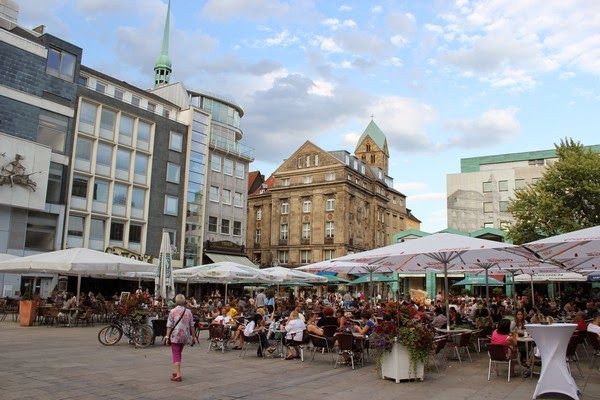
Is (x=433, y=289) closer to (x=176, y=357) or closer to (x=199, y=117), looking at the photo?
(x=199, y=117)

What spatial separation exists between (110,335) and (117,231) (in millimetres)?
23630

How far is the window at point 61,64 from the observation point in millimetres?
33469

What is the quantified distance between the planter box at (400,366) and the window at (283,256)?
5546 cm

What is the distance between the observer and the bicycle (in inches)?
567

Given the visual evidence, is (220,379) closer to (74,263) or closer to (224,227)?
(74,263)

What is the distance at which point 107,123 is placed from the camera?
36.7 metres

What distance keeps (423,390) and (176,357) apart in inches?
175

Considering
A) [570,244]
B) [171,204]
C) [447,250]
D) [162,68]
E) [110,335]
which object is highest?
[162,68]

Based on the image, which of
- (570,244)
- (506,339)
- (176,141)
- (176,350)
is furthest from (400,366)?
(176,141)

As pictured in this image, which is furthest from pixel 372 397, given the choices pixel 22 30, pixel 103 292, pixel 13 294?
pixel 22 30

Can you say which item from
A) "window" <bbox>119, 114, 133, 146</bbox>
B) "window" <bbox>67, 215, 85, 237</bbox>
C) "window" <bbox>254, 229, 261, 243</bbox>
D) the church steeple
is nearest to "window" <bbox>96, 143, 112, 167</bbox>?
"window" <bbox>119, 114, 133, 146</bbox>

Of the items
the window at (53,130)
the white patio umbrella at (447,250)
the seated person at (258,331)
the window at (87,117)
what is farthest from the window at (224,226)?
the seated person at (258,331)

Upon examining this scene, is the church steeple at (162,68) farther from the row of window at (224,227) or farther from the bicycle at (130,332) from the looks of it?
the bicycle at (130,332)

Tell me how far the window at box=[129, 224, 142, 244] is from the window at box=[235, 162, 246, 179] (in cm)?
→ 1195
